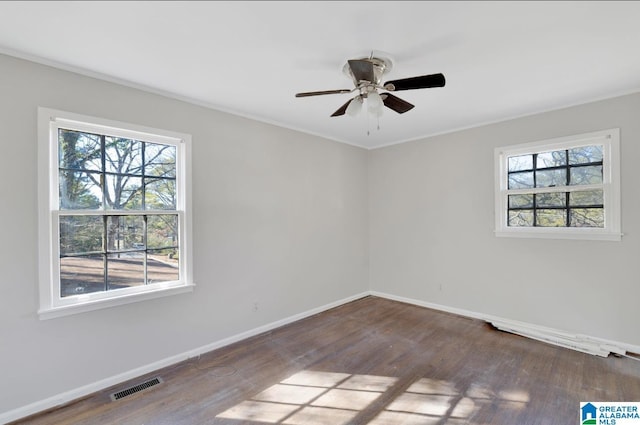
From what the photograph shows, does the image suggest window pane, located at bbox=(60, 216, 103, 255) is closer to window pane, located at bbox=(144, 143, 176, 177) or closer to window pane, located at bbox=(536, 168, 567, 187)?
window pane, located at bbox=(144, 143, 176, 177)

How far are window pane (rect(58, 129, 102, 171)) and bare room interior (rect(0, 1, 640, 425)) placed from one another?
0.01 m

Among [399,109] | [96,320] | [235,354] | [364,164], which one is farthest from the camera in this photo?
[364,164]

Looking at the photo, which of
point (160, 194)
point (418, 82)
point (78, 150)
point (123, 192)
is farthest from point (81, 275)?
point (418, 82)

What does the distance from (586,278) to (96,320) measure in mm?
4774

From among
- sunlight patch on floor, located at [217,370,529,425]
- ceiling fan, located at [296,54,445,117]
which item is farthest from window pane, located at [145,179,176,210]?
sunlight patch on floor, located at [217,370,529,425]

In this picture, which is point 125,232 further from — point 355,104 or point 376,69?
point 376,69

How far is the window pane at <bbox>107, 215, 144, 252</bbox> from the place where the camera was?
8.13 ft

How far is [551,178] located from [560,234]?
66 centimetres

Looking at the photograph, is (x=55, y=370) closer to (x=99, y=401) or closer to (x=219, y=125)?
(x=99, y=401)

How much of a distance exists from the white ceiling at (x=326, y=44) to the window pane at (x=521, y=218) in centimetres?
133

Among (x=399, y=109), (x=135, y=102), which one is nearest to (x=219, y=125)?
(x=135, y=102)

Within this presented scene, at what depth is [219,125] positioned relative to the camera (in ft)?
10.3

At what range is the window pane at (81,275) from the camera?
7.43 feet

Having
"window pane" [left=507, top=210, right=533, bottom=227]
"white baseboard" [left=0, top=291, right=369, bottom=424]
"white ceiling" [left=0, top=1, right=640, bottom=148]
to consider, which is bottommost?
"white baseboard" [left=0, top=291, right=369, bottom=424]
